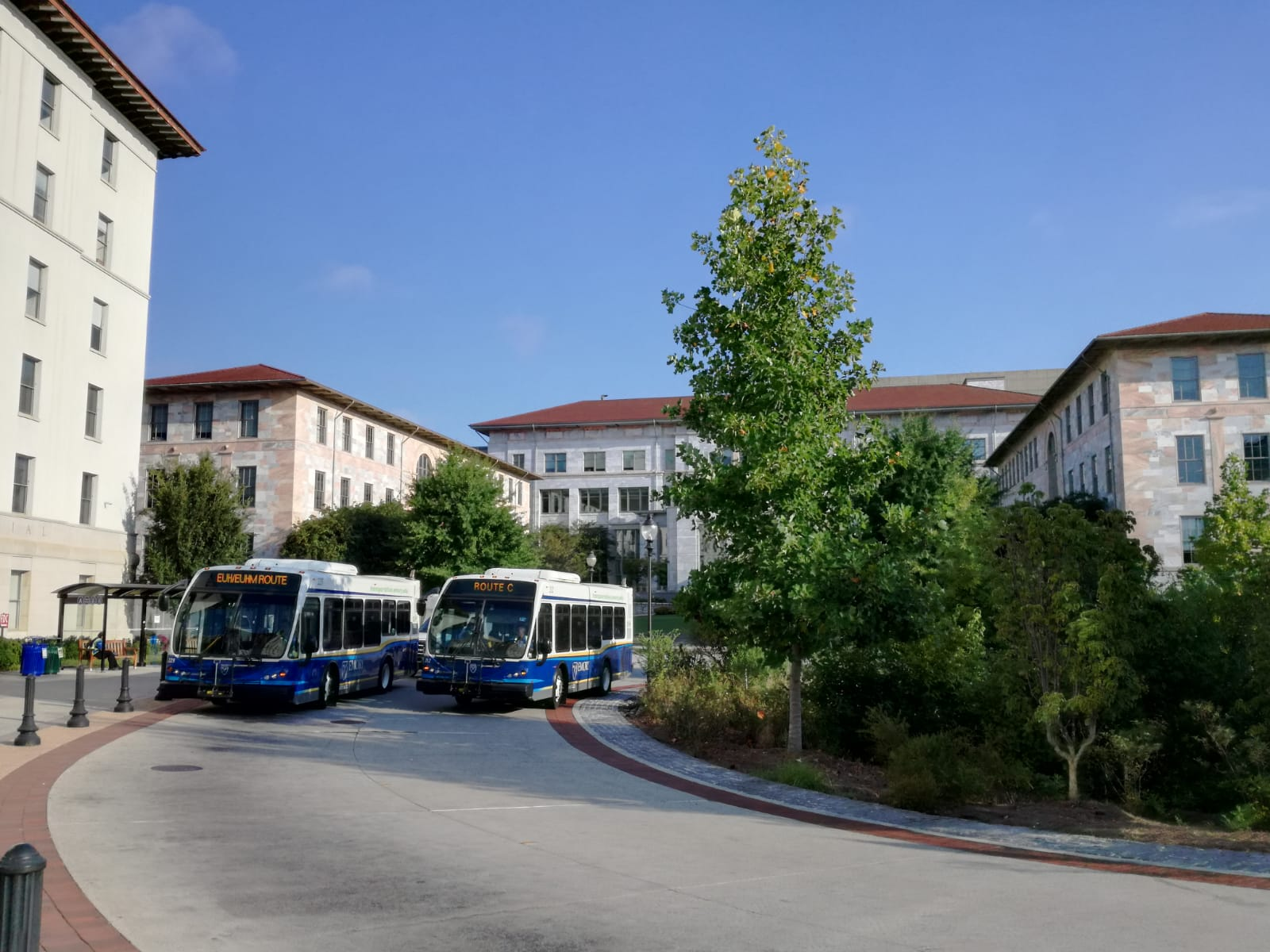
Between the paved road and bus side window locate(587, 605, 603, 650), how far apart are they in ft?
38.2

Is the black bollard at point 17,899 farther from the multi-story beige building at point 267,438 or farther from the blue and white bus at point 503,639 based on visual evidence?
the multi-story beige building at point 267,438

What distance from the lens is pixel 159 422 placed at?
5356 cm

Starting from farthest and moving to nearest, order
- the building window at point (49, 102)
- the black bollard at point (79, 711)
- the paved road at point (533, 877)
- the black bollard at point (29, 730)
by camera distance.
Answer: the building window at point (49, 102)
the black bollard at point (79, 711)
the black bollard at point (29, 730)
the paved road at point (533, 877)

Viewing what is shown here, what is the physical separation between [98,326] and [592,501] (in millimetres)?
50174

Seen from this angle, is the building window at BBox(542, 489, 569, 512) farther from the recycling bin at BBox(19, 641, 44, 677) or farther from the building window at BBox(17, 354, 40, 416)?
the recycling bin at BBox(19, 641, 44, 677)

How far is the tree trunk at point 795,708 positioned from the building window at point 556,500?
226ft

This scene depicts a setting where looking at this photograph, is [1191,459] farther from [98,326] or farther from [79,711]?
[98,326]

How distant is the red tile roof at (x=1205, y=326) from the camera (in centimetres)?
4259

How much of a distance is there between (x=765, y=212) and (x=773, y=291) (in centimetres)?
133

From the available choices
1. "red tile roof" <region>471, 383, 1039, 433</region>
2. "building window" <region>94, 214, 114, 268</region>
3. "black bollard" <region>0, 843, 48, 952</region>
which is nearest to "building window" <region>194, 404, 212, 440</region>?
"building window" <region>94, 214, 114, 268</region>

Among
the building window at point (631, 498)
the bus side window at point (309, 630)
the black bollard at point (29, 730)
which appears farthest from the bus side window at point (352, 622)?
the building window at point (631, 498)

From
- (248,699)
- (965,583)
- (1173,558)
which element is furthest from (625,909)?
(1173,558)

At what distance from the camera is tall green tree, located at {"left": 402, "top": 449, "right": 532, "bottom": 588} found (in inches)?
1913

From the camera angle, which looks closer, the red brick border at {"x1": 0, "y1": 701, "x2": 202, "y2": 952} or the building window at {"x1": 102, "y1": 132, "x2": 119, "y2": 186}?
the red brick border at {"x1": 0, "y1": 701, "x2": 202, "y2": 952}
